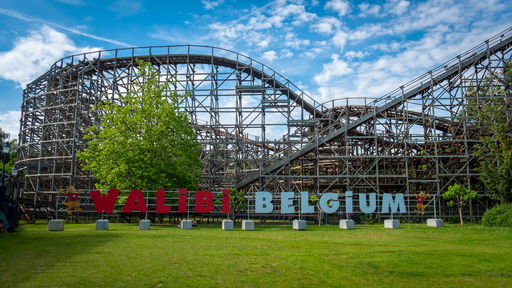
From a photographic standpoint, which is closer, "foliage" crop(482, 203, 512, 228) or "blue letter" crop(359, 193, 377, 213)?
"foliage" crop(482, 203, 512, 228)

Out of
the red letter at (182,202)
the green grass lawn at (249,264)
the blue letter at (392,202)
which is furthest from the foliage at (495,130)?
the red letter at (182,202)

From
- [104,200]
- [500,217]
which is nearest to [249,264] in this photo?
[104,200]

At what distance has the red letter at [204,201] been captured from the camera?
22.3m

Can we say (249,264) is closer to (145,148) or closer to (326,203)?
(326,203)

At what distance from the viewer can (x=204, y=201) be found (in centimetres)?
2258

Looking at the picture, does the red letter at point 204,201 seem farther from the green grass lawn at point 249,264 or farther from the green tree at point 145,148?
the green grass lawn at point 249,264

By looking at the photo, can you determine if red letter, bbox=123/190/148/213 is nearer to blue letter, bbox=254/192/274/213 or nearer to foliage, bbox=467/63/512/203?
blue letter, bbox=254/192/274/213

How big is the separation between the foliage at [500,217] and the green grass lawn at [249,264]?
29.3 feet

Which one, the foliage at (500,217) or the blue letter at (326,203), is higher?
the blue letter at (326,203)

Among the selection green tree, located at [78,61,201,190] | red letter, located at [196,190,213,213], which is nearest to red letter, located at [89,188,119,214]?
green tree, located at [78,61,201,190]

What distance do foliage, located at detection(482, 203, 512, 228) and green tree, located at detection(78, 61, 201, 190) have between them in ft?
59.3

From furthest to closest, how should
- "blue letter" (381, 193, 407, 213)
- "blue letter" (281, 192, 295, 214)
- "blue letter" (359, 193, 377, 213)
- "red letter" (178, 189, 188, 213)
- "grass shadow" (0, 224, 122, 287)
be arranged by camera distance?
"blue letter" (381, 193, 407, 213)
"blue letter" (359, 193, 377, 213)
"blue letter" (281, 192, 295, 214)
"red letter" (178, 189, 188, 213)
"grass shadow" (0, 224, 122, 287)

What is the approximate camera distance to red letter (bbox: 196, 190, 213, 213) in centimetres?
2227

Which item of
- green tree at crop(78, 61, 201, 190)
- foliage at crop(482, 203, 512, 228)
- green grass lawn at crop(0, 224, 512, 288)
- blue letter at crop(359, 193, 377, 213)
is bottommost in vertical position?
green grass lawn at crop(0, 224, 512, 288)
